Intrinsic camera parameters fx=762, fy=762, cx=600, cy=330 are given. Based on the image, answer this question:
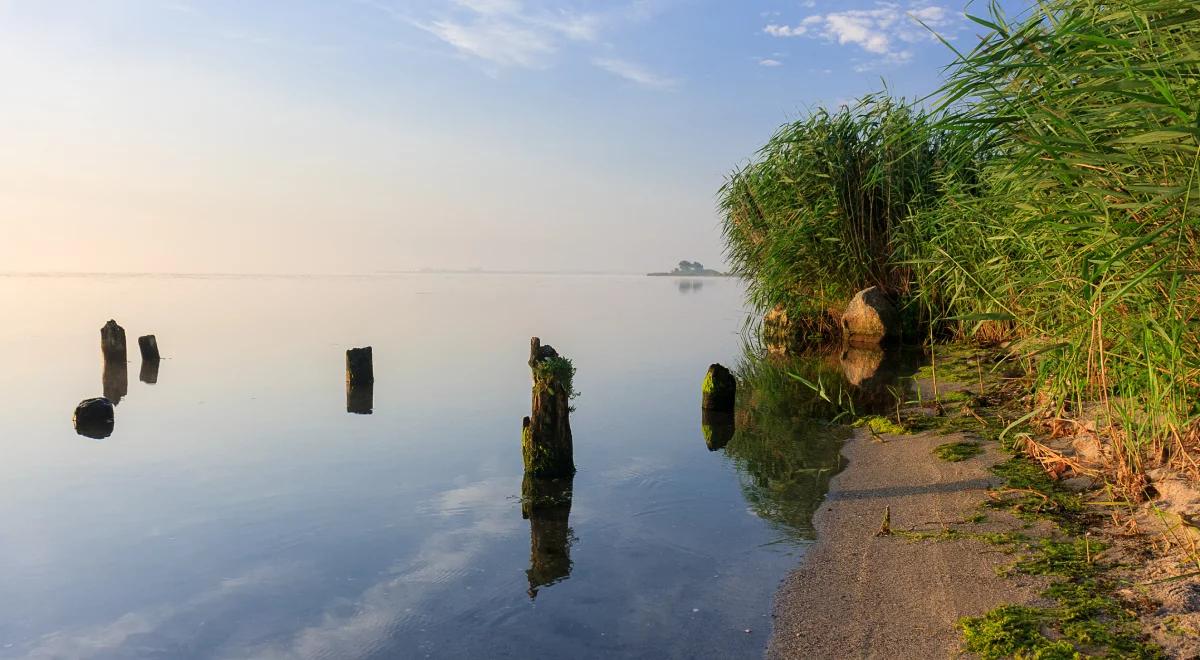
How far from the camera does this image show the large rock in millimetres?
18109

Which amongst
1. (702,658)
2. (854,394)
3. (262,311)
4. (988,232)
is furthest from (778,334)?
(262,311)

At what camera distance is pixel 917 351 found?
702 inches

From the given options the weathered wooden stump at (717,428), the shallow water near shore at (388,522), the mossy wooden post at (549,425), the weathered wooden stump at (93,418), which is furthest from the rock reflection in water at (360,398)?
the weathered wooden stump at (717,428)

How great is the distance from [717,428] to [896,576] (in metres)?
6.06

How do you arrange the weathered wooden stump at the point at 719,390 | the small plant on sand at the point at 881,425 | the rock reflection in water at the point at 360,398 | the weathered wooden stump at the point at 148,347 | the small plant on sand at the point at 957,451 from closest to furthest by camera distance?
1. the small plant on sand at the point at 957,451
2. the small plant on sand at the point at 881,425
3. the weathered wooden stump at the point at 719,390
4. the rock reflection in water at the point at 360,398
5. the weathered wooden stump at the point at 148,347

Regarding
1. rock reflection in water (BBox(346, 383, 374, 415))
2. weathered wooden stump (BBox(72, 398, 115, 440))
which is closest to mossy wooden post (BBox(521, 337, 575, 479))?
rock reflection in water (BBox(346, 383, 374, 415))

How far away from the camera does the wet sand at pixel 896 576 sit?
4.58 metres

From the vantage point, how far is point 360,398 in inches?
572

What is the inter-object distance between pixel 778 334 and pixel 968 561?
15.3 metres

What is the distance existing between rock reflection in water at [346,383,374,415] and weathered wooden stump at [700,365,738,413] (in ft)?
19.3

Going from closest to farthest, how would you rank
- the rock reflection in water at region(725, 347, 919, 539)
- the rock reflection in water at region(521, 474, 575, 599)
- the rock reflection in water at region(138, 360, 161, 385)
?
the rock reflection in water at region(521, 474, 575, 599) < the rock reflection in water at region(725, 347, 919, 539) < the rock reflection in water at region(138, 360, 161, 385)

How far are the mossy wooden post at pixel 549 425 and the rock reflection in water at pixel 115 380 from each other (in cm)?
1056

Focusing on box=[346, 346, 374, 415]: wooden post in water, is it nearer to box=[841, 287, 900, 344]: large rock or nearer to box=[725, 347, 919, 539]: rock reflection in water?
box=[725, 347, 919, 539]: rock reflection in water

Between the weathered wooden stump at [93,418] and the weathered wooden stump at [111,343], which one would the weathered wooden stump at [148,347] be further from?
the weathered wooden stump at [93,418]
